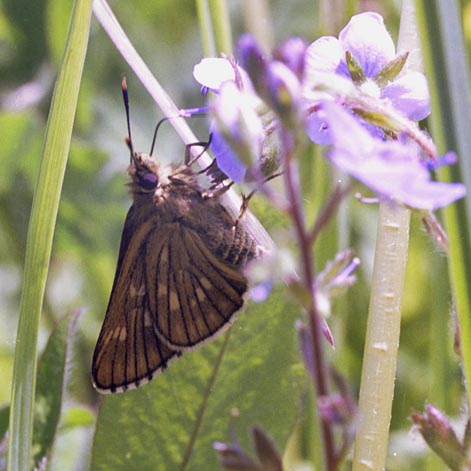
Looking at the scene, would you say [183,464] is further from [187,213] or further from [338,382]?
[338,382]

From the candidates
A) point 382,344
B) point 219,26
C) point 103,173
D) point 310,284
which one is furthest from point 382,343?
point 103,173

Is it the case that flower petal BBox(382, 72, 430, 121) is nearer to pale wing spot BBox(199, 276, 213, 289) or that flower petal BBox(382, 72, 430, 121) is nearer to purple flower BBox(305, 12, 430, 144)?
purple flower BBox(305, 12, 430, 144)

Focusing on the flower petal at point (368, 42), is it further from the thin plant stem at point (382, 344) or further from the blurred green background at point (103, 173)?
the blurred green background at point (103, 173)

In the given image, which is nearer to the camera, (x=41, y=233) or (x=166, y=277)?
(x=41, y=233)

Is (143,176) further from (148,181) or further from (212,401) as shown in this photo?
(212,401)

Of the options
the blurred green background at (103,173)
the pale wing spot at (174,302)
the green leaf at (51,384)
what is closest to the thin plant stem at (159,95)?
the pale wing spot at (174,302)

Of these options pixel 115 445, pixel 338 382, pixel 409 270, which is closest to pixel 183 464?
pixel 115 445
